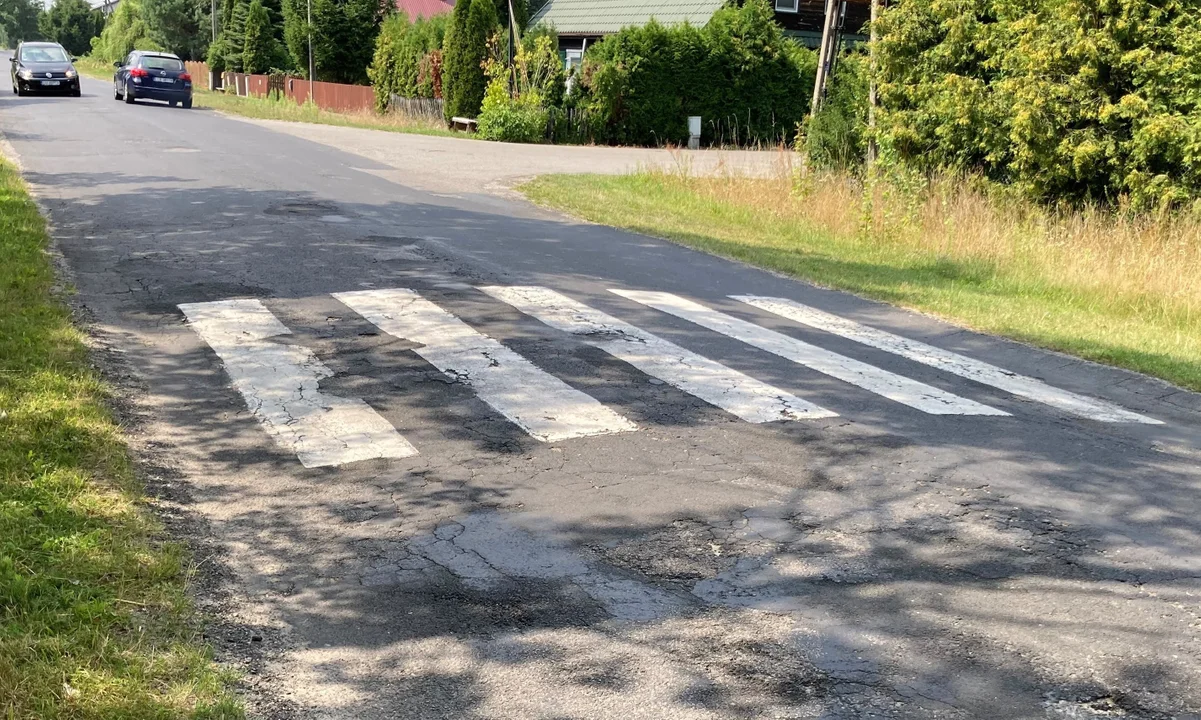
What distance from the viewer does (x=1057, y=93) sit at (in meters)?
14.4

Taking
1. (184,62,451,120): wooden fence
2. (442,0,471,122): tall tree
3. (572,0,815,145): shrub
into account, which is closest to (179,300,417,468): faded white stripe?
(572,0,815,145): shrub

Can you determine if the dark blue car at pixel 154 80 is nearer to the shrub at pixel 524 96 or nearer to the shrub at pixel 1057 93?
the shrub at pixel 524 96

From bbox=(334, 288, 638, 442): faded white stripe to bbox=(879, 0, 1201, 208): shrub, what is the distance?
342 inches

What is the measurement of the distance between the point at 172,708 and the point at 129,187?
541 inches

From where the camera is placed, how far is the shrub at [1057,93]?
44.1ft

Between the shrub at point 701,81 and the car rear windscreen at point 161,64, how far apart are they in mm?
14693

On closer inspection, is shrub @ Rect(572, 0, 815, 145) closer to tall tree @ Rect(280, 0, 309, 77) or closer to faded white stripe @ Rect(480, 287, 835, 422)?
tall tree @ Rect(280, 0, 309, 77)

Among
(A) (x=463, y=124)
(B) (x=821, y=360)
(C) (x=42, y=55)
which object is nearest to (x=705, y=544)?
(B) (x=821, y=360)

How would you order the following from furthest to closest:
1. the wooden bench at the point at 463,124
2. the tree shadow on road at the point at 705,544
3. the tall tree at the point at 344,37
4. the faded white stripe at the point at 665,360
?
the tall tree at the point at 344,37
the wooden bench at the point at 463,124
the faded white stripe at the point at 665,360
the tree shadow on road at the point at 705,544

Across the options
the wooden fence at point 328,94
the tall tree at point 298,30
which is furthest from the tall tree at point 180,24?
the tall tree at point 298,30

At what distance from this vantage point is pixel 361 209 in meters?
15.0

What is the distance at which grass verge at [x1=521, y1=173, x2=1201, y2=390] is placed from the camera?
1027cm

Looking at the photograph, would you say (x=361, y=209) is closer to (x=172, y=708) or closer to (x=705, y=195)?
(x=705, y=195)

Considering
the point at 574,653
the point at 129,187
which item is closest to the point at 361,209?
the point at 129,187
